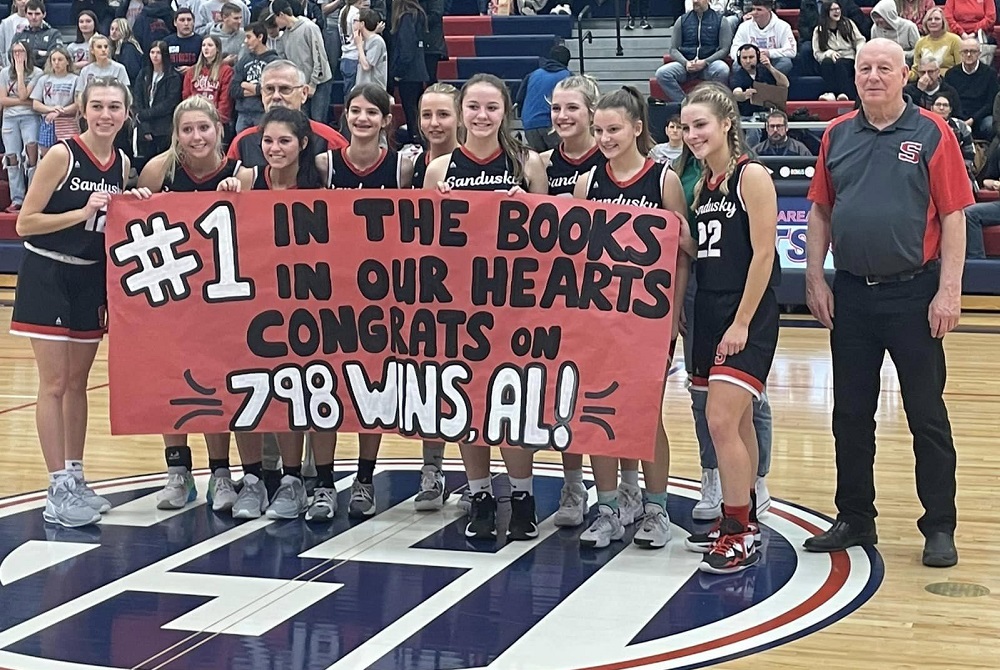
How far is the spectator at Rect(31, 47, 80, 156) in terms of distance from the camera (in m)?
12.3

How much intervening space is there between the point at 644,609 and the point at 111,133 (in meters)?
2.32

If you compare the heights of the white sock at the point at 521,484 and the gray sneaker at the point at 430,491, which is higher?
the white sock at the point at 521,484

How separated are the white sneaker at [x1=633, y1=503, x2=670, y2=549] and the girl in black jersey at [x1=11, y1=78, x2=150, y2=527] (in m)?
1.83

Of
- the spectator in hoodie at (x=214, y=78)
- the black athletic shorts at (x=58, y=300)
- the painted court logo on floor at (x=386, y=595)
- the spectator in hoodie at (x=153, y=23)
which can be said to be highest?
the spectator in hoodie at (x=153, y=23)

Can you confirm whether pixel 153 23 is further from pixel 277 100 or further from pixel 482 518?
pixel 482 518

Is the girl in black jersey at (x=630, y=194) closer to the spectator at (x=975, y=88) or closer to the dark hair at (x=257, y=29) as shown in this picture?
the dark hair at (x=257, y=29)

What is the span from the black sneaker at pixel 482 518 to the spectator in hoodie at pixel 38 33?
991 cm

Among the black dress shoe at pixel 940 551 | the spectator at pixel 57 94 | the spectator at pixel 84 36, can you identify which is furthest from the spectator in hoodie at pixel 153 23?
the black dress shoe at pixel 940 551

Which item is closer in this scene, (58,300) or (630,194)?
(630,194)

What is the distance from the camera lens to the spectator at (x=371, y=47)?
1207 centimetres

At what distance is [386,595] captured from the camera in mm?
3943

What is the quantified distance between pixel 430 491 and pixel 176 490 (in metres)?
0.89

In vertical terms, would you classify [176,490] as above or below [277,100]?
below

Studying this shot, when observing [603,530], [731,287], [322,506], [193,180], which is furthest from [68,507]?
[731,287]
